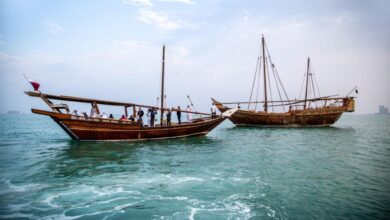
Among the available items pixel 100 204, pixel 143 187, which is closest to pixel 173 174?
pixel 143 187

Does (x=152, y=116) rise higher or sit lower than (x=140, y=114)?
lower

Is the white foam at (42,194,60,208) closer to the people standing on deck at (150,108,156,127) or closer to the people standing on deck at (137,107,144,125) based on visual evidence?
the people standing on deck at (137,107,144,125)

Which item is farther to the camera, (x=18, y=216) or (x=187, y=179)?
(x=187, y=179)

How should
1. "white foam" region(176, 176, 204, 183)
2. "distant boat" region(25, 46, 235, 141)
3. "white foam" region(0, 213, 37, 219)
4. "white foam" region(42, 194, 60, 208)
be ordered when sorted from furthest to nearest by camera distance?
"distant boat" region(25, 46, 235, 141), "white foam" region(176, 176, 204, 183), "white foam" region(42, 194, 60, 208), "white foam" region(0, 213, 37, 219)

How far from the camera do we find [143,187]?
8.95 meters

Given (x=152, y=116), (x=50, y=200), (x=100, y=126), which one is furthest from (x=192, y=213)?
(x=152, y=116)

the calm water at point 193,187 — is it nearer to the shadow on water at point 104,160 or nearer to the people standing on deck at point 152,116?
the shadow on water at point 104,160

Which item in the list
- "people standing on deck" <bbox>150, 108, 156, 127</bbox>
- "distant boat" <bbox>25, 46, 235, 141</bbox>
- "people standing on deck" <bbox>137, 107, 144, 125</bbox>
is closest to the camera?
"distant boat" <bbox>25, 46, 235, 141</bbox>

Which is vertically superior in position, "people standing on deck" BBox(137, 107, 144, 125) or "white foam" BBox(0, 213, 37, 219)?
"people standing on deck" BBox(137, 107, 144, 125)

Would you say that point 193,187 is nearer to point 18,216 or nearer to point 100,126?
point 18,216

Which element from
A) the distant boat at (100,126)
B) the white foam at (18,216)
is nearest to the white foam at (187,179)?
the white foam at (18,216)

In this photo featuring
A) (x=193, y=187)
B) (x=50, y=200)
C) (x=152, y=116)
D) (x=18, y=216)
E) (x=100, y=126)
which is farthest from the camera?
(x=152, y=116)

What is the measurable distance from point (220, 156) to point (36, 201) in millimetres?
10440

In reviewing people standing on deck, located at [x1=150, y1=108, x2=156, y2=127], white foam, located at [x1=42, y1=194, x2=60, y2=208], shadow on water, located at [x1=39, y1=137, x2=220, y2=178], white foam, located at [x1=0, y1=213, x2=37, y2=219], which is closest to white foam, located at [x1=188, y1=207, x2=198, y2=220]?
white foam, located at [x1=42, y1=194, x2=60, y2=208]
